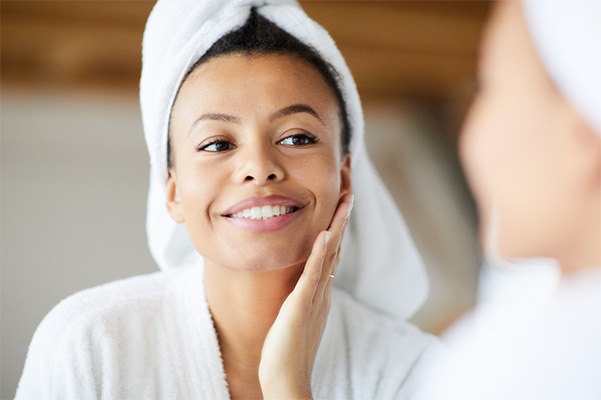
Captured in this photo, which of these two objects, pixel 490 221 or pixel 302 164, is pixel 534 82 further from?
pixel 302 164

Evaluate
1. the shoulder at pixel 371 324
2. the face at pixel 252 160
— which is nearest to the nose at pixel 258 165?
the face at pixel 252 160

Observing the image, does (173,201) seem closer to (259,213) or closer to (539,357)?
(259,213)

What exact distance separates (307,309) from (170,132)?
0.23 metres

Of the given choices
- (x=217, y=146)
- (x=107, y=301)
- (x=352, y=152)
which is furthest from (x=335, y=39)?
(x=107, y=301)

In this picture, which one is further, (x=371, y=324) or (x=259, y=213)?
(x=371, y=324)

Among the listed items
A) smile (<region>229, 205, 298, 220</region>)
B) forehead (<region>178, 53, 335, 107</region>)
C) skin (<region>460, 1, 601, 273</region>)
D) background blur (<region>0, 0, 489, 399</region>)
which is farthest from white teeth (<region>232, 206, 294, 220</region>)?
skin (<region>460, 1, 601, 273</region>)

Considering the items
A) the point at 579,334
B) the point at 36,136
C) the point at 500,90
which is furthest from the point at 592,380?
the point at 36,136

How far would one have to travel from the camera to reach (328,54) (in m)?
0.70

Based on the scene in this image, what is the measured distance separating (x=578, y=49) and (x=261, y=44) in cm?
30

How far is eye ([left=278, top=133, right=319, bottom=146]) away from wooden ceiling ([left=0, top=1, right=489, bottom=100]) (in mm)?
224

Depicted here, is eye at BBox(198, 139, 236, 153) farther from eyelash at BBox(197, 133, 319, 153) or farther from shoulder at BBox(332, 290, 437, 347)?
shoulder at BBox(332, 290, 437, 347)

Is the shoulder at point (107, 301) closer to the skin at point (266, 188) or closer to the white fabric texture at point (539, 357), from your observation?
the skin at point (266, 188)

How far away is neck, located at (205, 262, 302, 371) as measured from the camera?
69 cm

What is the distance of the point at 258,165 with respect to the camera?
0.62 meters
